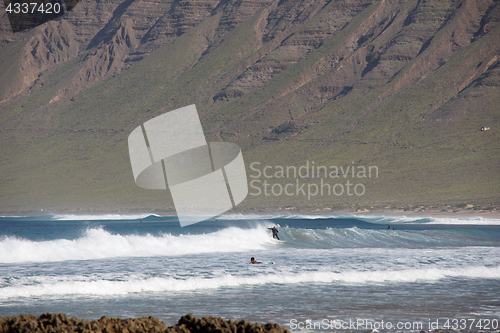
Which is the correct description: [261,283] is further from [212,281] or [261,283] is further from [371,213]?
[371,213]

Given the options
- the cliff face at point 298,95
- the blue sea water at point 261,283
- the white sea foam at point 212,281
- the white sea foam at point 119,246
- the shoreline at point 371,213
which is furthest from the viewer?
the cliff face at point 298,95

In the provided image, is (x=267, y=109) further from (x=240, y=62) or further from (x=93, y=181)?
(x=93, y=181)

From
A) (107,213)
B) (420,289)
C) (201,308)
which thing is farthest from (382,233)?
(107,213)

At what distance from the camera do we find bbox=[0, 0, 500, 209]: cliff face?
116m

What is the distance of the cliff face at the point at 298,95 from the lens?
11619cm

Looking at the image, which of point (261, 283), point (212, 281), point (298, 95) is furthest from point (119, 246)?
point (298, 95)

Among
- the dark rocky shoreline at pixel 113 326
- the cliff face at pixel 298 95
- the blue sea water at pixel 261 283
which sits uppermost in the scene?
the cliff face at pixel 298 95

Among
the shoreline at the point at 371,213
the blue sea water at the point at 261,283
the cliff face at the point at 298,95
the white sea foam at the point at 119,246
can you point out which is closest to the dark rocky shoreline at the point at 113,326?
the blue sea water at the point at 261,283

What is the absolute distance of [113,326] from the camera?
9531 mm

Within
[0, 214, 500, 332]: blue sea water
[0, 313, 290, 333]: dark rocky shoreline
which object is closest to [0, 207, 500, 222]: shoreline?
[0, 214, 500, 332]: blue sea water

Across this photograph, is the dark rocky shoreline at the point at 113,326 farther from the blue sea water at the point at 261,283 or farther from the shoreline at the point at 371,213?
the shoreline at the point at 371,213

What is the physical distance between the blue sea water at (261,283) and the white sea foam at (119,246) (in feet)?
0.28

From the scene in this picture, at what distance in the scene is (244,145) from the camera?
13550 cm

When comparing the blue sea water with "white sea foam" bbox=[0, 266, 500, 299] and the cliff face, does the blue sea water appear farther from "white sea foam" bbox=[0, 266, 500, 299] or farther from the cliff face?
the cliff face
